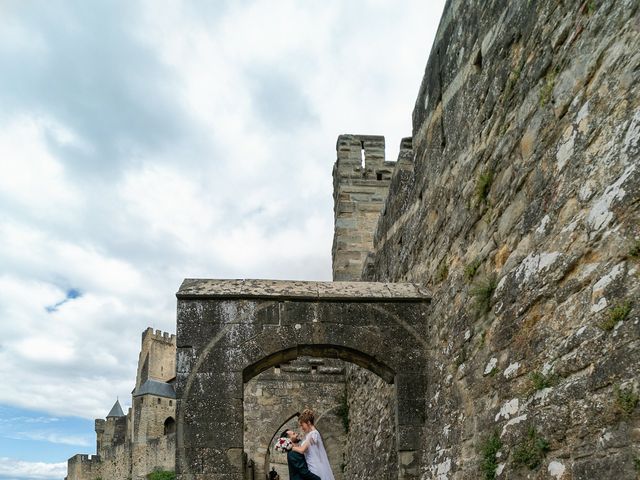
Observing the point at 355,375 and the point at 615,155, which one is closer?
the point at 615,155

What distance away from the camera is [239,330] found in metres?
6.34

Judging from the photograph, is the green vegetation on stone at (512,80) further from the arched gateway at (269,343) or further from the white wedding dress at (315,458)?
→ the white wedding dress at (315,458)

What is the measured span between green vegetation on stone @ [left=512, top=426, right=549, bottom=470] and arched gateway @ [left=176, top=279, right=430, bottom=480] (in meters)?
2.34

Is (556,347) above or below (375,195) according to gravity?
below

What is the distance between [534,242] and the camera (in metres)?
3.96

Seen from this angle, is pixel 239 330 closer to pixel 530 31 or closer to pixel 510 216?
pixel 510 216

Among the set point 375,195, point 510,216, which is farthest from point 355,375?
point 510,216

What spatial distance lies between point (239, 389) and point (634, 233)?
4093 mm

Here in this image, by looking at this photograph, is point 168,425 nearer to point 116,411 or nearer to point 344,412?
point 116,411

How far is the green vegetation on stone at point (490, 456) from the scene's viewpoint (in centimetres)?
415

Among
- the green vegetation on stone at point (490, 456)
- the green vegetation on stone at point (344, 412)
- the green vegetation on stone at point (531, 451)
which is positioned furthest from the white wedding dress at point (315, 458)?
the green vegetation on stone at point (344, 412)

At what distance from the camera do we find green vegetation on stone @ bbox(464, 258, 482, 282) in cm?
502

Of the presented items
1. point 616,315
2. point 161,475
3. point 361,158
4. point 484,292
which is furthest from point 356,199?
point 161,475

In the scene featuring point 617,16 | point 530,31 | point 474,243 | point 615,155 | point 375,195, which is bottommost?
point 615,155
